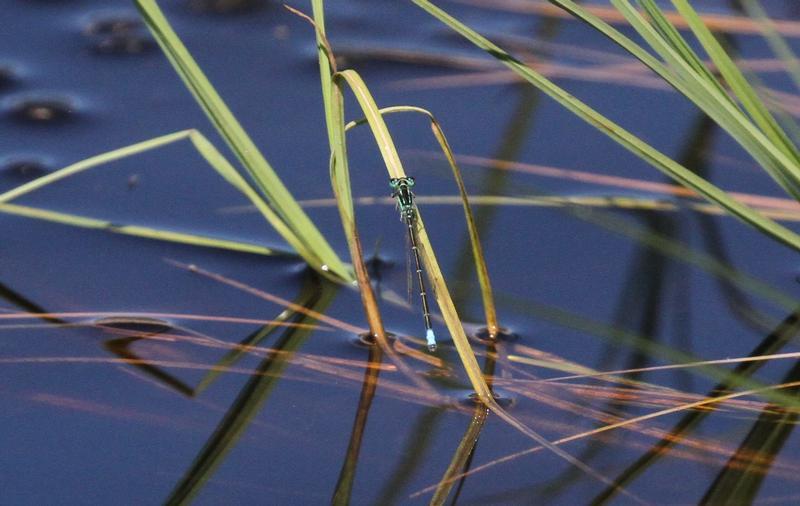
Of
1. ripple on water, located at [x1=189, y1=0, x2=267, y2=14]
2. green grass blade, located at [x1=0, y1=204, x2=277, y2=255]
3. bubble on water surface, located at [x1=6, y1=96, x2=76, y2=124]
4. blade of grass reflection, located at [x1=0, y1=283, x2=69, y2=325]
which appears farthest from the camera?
ripple on water, located at [x1=189, y1=0, x2=267, y2=14]

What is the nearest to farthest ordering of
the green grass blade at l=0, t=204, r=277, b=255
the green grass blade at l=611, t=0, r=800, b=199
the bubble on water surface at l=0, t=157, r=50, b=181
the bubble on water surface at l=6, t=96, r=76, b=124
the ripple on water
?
the green grass blade at l=611, t=0, r=800, b=199 → the green grass blade at l=0, t=204, r=277, b=255 → the bubble on water surface at l=0, t=157, r=50, b=181 → the bubble on water surface at l=6, t=96, r=76, b=124 → the ripple on water

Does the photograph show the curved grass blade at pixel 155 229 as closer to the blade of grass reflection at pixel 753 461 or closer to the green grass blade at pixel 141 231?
the green grass blade at pixel 141 231

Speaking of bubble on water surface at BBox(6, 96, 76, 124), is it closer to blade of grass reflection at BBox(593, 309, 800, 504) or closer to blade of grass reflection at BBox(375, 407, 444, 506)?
blade of grass reflection at BBox(375, 407, 444, 506)

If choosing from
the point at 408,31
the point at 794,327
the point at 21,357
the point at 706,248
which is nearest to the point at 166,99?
the point at 408,31

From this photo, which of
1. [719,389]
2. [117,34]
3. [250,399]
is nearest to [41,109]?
[117,34]

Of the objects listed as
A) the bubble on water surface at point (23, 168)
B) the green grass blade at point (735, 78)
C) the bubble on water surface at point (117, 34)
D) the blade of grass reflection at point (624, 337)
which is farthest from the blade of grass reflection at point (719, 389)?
the bubble on water surface at point (117, 34)

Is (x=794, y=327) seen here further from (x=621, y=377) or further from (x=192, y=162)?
(x=192, y=162)

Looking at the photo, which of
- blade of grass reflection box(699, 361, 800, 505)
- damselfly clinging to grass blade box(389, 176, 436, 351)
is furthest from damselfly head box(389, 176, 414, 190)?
blade of grass reflection box(699, 361, 800, 505)
